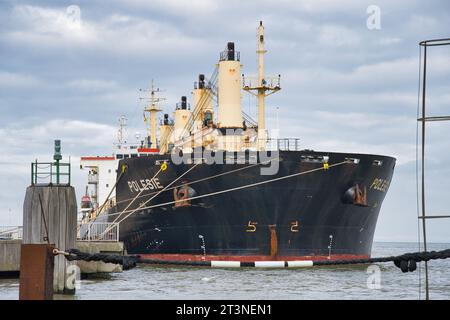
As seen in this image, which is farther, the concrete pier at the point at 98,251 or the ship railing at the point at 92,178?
the ship railing at the point at 92,178

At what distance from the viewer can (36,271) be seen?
1200cm

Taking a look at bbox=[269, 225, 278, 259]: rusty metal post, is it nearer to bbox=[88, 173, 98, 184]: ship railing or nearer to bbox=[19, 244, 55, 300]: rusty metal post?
bbox=[88, 173, 98, 184]: ship railing

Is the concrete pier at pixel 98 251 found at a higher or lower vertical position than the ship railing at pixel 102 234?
lower

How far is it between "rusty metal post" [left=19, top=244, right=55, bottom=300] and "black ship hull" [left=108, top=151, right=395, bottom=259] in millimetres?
22728

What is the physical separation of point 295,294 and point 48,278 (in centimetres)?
1195

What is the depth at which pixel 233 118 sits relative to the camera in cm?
3825

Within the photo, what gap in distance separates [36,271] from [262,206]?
23018 millimetres

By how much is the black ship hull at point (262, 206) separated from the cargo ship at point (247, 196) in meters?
0.04

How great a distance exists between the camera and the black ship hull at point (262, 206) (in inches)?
1362

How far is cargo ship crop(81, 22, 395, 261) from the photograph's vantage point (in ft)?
113

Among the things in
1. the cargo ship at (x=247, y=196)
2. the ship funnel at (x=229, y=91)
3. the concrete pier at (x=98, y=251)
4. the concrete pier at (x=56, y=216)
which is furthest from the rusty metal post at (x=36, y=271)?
the ship funnel at (x=229, y=91)

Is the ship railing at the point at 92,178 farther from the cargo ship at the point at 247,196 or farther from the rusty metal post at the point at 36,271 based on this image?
the rusty metal post at the point at 36,271

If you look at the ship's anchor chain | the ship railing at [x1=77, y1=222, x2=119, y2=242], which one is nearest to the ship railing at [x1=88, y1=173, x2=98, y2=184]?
the ship railing at [x1=77, y1=222, x2=119, y2=242]
